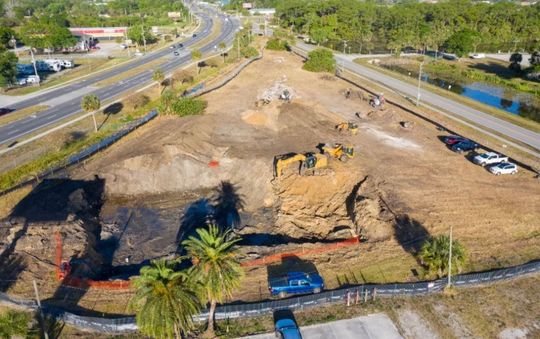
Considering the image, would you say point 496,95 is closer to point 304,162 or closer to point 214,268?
point 304,162

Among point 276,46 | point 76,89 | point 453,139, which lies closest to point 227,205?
point 453,139

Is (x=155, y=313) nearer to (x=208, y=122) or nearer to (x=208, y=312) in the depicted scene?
(x=208, y=312)

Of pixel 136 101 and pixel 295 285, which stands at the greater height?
pixel 136 101

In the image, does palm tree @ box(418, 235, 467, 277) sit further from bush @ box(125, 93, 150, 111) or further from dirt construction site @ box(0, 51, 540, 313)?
bush @ box(125, 93, 150, 111)

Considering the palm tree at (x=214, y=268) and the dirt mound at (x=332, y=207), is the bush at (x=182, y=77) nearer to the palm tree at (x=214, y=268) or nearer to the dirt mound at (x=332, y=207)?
the dirt mound at (x=332, y=207)

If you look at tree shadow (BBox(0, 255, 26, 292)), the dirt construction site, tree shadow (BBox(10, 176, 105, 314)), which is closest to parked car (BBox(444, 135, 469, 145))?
the dirt construction site

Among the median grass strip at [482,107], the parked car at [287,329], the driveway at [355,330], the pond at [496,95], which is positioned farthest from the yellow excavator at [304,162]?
the pond at [496,95]

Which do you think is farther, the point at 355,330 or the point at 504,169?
the point at 504,169
